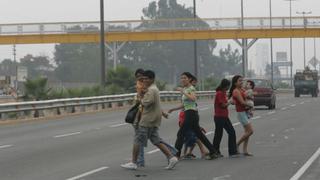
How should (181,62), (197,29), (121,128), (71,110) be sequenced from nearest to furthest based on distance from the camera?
(121,128), (71,110), (197,29), (181,62)

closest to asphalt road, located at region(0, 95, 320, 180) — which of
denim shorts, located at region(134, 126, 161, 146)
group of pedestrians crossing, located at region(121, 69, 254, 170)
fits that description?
group of pedestrians crossing, located at region(121, 69, 254, 170)

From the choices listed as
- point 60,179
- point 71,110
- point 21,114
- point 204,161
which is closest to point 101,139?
point 204,161

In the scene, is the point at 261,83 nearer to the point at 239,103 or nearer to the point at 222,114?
the point at 239,103

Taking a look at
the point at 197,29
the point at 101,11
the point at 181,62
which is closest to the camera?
the point at 101,11

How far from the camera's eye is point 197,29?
72.6m

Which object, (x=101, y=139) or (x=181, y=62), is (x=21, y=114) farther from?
(x=181, y=62)

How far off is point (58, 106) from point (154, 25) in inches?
1504

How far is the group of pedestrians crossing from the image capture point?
13.4m

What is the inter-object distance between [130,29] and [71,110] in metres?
35.7

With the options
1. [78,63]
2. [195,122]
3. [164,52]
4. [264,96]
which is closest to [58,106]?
[264,96]

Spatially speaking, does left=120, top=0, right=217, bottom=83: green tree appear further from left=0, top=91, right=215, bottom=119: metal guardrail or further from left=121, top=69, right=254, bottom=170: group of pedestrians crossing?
left=121, top=69, right=254, bottom=170: group of pedestrians crossing

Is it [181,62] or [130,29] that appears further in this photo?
[181,62]

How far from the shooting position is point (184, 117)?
14977 millimetres

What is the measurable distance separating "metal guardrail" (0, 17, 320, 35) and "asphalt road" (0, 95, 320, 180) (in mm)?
46843
